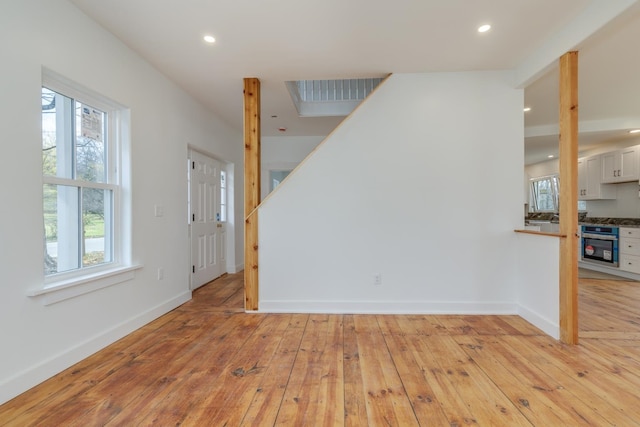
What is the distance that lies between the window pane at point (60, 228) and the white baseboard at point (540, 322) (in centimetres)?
408

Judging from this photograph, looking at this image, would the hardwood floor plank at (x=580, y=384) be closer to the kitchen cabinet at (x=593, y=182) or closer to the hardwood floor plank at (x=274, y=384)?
the hardwood floor plank at (x=274, y=384)

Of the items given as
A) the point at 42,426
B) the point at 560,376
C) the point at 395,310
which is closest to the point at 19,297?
the point at 42,426

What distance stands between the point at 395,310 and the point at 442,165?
5.52ft

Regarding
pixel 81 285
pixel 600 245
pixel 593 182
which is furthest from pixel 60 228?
pixel 593 182

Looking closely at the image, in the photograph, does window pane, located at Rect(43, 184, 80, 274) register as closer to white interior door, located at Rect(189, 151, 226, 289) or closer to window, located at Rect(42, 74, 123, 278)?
window, located at Rect(42, 74, 123, 278)

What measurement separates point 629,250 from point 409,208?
4.37 meters

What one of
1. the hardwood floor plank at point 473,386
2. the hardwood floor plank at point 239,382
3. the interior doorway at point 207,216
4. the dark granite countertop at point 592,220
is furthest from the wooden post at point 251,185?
the dark granite countertop at point 592,220

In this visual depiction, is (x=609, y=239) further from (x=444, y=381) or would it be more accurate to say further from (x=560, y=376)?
(x=444, y=381)

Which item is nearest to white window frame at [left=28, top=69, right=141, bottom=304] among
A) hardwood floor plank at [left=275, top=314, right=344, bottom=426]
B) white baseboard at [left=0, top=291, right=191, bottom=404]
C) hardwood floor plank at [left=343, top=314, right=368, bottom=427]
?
white baseboard at [left=0, top=291, right=191, bottom=404]

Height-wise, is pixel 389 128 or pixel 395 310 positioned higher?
pixel 389 128

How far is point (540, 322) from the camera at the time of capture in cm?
268

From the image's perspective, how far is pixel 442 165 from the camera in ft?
10.2

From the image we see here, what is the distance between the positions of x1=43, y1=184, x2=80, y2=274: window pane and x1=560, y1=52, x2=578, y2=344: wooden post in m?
4.03

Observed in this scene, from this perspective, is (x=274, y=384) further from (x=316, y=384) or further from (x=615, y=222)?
(x=615, y=222)
